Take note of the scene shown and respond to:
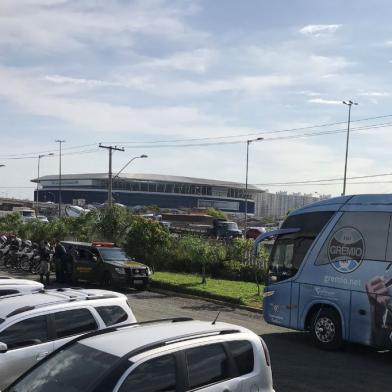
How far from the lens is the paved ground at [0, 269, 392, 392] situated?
9.75m

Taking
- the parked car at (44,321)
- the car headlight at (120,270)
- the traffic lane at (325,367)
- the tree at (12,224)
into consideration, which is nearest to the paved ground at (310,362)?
the traffic lane at (325,367)

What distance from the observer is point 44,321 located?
7996 millimetres

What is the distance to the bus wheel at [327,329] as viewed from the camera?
40.4 feet

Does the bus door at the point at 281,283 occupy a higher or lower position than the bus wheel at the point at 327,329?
higher

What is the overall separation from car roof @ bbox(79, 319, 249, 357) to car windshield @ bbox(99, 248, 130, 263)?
1721 centimetres

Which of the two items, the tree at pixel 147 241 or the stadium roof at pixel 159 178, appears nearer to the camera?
the tree at pixel 147 241

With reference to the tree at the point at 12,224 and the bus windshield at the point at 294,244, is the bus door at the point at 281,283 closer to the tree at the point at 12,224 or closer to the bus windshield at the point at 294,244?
the bus windshield at the point at 294,244

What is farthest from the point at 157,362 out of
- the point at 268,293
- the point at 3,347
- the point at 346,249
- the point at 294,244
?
the point at 268,293

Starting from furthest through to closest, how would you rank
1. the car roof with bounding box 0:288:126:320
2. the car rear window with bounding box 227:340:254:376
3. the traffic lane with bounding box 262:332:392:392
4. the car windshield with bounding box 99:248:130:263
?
the car windshield with bounding box 99:248:130:263, the traffic lane with bounding box 262:332:392:392, the car roof with bounding box 0:288:126:320, the car rear window with bounding box 227:340:254:376

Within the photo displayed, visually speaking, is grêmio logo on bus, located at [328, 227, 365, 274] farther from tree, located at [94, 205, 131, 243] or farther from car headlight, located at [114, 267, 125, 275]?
tree, located at [94, 205, 131, 243]

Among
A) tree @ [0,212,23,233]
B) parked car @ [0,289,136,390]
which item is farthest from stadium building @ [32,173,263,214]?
parked car @ [0,289,136,390]

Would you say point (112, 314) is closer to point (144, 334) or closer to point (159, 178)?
point (144, 334)

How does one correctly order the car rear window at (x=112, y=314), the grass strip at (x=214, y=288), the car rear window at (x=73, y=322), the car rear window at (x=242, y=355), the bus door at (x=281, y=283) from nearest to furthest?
the car rear window at (x=242, y=355) → the car rear window at (x=73, y=322) → the car rear window at (x=112, y=314) → the bus door at (x=281, y=283) → the grass strip at (x=214, y=288)

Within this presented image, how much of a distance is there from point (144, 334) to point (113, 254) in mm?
18197
